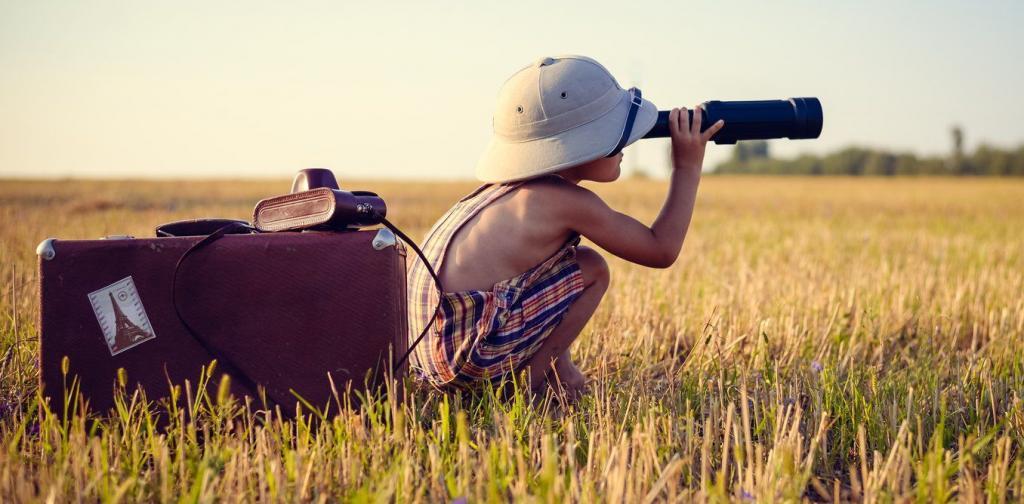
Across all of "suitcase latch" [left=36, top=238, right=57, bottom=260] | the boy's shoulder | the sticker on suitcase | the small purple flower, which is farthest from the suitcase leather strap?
the boy's shoulder

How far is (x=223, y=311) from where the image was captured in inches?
101

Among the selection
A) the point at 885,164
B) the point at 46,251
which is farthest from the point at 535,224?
the point at 885,164

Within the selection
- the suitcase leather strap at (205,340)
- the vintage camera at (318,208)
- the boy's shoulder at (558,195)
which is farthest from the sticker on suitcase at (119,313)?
the boy's shoulder at (558,195)

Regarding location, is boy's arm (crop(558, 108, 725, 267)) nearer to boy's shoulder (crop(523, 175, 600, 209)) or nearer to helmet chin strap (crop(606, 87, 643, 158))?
boy's shoulder (crop(523, 175, 600, 209))

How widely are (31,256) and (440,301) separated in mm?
5049

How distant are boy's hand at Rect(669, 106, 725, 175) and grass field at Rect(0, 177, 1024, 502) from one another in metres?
0.66

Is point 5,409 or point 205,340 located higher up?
point 205,340

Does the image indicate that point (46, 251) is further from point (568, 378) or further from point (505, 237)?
point (568, 378)

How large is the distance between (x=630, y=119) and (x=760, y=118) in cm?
50

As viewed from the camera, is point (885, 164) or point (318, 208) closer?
point (318, 208)

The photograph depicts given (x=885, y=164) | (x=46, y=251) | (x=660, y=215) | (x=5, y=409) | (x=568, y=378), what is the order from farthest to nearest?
(x=885, y=164) < (x=568, y=378) < (x=660, y=215) < (x=5, y=409) < (x=46, y=251)

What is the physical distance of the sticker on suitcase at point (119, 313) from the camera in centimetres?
253

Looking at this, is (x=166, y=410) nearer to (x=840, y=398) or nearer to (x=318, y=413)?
(x=318, y=413)

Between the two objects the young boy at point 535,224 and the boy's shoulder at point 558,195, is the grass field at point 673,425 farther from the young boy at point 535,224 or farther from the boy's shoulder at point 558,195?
the boy's shoulder at point 558,195
